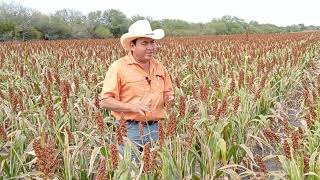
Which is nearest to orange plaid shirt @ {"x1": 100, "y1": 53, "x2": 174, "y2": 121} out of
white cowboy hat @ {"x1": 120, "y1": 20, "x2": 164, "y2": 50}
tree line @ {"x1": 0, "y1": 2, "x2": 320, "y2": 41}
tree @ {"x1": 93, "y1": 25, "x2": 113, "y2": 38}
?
white cowboy hat @ {"x1": 120, "y1": 20, "x2": 164, "y2": 50}

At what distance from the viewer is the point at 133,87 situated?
132 inches

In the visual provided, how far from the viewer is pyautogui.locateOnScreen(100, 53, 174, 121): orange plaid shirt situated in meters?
3.32

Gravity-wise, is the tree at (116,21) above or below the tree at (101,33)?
above

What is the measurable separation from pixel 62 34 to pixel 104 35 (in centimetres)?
406

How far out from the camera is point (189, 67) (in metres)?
7.17

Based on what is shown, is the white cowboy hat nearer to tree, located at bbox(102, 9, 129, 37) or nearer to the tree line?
the tree line

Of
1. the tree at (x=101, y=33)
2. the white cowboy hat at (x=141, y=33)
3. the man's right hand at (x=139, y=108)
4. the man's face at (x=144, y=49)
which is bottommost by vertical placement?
the tree at (x=101, y=33)

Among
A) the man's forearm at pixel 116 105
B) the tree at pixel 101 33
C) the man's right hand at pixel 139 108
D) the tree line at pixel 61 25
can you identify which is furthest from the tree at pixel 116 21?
the man's right hand at pixel 139 108

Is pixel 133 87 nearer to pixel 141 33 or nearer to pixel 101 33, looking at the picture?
pixel 141 33

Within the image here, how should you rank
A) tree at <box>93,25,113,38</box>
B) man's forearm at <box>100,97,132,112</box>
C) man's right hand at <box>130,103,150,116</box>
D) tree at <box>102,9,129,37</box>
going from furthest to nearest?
1. tree at <box>102,9,129,37</box>
2. tree at <box>93,25,113,38</box>
3. man's forearm at <box>100,97,132,112</box>
4. man's right hand at <box>130,103,150,116</box>

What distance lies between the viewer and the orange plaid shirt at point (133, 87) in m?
3.32

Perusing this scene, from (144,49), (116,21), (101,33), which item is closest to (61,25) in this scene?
(101,33)

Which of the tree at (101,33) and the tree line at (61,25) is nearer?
the tree line at (61,25)

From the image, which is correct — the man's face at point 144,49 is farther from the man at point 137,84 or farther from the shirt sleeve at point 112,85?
Result: the shirt sleeve at point 112,85
